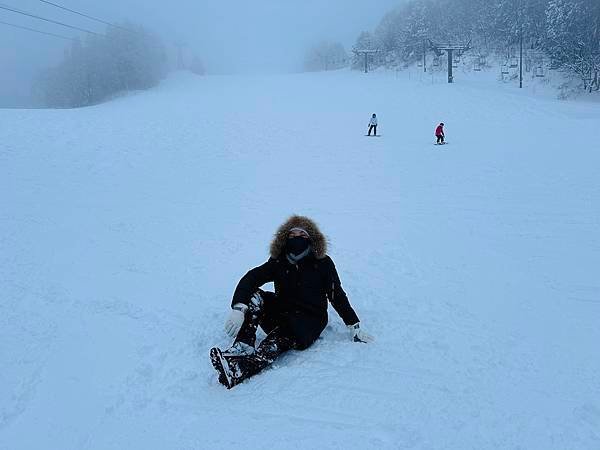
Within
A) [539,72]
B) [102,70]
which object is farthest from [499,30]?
[102,70]

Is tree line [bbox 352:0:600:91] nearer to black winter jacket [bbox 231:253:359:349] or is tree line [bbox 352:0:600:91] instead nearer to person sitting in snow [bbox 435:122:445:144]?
person sitting in snow [bbox 435:122:445:144]

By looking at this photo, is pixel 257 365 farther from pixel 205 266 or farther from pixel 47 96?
pixel 47 96

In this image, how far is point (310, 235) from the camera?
440 centimetres

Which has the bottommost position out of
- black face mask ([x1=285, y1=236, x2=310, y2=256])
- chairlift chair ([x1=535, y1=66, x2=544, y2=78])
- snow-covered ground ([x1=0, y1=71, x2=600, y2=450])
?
snow-covered ground ([x1=0, y1=71, x2=600, y2=450])

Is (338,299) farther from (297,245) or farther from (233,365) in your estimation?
(233,365)

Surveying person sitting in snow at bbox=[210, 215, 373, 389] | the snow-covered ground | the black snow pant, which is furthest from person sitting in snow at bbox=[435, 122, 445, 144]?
the black snow pant

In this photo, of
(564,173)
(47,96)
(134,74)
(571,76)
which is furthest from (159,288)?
(47,96)

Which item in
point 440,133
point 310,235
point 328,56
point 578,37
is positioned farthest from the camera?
point 328,56

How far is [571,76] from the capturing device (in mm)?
33375

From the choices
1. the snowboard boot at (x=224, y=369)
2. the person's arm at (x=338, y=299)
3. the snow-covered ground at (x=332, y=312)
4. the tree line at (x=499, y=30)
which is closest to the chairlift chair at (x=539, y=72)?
the tree line at (x=499, y=30)

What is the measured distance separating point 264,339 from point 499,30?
56.7 m

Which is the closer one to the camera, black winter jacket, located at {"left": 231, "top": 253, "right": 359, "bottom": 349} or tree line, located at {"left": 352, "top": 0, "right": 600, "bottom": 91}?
black winter jacket, located at {"left": 231, "top": 253, "right": 359, "bottom": 349}

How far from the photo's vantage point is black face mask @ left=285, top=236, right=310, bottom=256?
14.0ft

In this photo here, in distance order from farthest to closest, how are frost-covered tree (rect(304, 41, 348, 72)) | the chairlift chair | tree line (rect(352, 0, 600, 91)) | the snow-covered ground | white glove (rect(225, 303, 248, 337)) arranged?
frost-covered tree (rect(304, 41, 348, 72)) → the chairlift chair → tree line (rect(352, 0, 600, 91)) → white glove (rect(225, 303, 248, 337)) → the snow-covered ground
